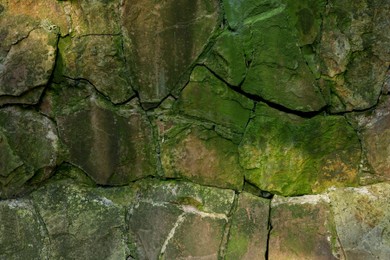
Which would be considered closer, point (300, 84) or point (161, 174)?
point (300, 84)

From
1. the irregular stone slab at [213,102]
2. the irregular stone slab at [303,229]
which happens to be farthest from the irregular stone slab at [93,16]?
the irregular stone slab at [303,229]

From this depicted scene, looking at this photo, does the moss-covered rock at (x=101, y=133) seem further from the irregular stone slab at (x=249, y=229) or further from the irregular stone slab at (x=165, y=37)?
the irregular stone slab at (x=249, y=229)

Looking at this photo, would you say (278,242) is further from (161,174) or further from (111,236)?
(111,236)

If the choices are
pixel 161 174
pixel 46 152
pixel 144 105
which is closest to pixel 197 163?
pixel 161 174

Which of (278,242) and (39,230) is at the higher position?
(278,242)

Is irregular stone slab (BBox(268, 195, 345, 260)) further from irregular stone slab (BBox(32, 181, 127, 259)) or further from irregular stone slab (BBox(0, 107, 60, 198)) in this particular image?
irregular stone slab (BBox(0, 107, 60, 198))

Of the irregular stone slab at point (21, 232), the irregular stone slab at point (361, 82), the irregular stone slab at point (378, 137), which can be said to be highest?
the irregular stone slab at point (361, 82)
